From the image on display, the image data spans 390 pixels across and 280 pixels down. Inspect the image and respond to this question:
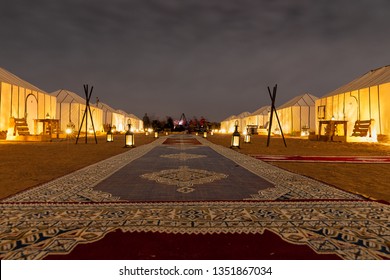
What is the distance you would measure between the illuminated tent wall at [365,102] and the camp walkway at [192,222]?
59.4ft

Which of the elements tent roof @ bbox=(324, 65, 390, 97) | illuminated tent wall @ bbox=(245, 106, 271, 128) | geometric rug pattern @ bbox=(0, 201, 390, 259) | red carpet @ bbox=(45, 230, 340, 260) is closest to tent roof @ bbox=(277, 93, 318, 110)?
tent roof @ bbox=(324, 65, 390, 97)

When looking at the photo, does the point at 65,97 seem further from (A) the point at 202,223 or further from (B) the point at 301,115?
(A) the point at 202,223

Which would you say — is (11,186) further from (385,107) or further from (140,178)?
(385,107)

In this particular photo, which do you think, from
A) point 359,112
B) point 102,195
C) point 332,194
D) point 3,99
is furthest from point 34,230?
point 359,112

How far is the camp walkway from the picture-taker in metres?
1.98

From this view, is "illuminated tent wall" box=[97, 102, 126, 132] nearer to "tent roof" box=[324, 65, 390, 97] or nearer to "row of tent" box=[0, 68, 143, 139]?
"row of tent" box=[0, 68, 143, 139]

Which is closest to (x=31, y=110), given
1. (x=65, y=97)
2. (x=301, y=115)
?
(x=65, y=97)

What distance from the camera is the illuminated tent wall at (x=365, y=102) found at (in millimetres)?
18812

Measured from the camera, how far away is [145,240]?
7.06 feet

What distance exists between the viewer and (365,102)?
20750mm

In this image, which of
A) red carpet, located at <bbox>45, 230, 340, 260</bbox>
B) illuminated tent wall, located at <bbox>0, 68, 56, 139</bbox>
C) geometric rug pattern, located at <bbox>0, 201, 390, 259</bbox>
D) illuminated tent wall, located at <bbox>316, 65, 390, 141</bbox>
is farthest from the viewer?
illuminated tent wall, located at <bbox>0, 68, 56, 139</bbox>

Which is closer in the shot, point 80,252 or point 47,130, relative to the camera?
point 80,252

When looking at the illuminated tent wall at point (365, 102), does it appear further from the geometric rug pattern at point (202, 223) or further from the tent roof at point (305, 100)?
the geometric rug pattern at point (202, 223)

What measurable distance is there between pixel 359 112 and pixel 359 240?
22.3m
